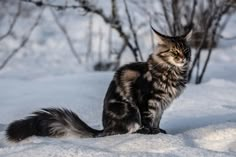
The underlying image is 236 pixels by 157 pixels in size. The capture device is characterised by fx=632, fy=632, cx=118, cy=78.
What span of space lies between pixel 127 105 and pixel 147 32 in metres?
6.81

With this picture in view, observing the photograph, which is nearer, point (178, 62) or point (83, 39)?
point (178, 62)

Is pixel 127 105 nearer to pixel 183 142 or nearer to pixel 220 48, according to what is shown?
pixel 183 142

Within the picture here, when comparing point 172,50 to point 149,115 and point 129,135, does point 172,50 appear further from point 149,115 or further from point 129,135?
point 129,135

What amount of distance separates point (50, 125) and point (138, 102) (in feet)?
2.02

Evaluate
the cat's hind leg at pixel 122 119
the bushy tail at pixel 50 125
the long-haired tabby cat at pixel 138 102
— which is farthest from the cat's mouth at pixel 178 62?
the bushy tail at pixel 50 125

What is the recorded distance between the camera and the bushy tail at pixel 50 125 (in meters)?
4.19

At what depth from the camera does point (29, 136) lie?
416 centimetres

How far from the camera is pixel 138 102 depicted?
430 centimetres

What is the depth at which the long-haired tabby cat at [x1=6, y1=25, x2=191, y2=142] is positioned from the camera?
14.0 ft

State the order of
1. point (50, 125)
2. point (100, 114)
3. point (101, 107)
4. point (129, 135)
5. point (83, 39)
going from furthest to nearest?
A: point (83, 39) < point (101, 107) < point (100, 114) < point (50, 125) < point (129, 135)

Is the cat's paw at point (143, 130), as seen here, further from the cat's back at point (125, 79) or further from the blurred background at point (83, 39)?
the blurred background at point (83, 39)

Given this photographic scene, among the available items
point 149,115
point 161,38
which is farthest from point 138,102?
point 161,38

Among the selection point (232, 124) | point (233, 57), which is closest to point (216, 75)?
point (233, 57)

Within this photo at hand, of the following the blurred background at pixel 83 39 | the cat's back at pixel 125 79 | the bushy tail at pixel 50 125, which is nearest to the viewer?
the bushy tail at pixel 50 125
